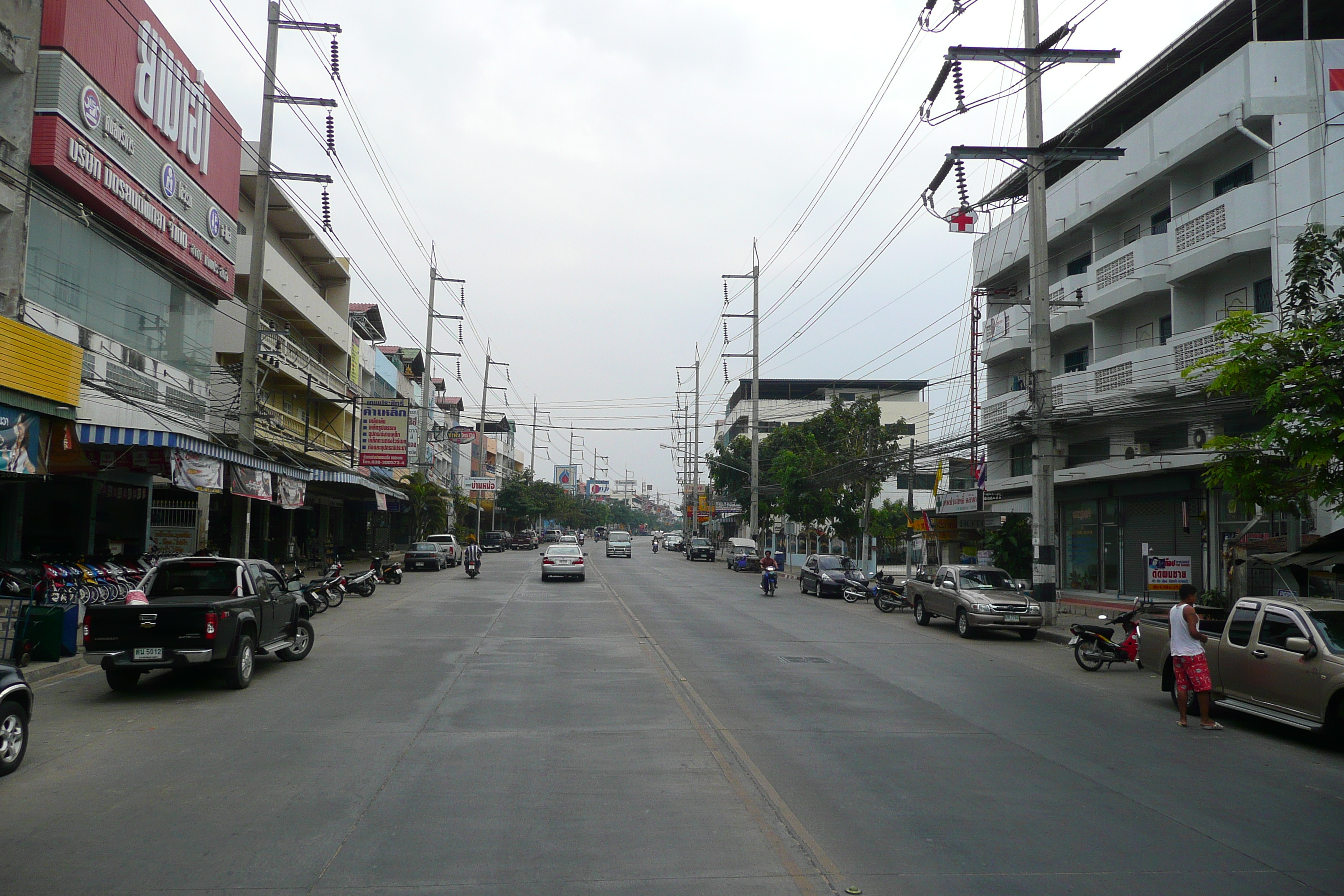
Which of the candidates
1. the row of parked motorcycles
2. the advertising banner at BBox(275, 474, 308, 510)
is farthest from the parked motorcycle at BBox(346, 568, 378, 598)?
the advertising banner at BBox(275, 474, 308, 510)

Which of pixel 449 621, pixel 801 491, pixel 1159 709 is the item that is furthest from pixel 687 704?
pixel 801 491

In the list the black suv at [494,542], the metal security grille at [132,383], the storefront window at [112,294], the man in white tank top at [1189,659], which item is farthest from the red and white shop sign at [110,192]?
the black suv at [494,542]

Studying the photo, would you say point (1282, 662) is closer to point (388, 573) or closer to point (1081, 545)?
point (1081, 545)

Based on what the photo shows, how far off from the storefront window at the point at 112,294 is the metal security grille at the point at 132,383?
70cm

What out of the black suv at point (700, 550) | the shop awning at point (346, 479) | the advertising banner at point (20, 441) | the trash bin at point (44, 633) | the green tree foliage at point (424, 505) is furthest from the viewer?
the black suv at point (700, 550)

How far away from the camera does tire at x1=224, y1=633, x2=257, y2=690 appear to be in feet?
40.7

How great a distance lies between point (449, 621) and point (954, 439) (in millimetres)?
17088

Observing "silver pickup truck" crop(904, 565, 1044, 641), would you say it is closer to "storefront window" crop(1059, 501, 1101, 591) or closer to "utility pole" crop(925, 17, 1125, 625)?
"utility pole" crop(925, 17, 1125, 625)

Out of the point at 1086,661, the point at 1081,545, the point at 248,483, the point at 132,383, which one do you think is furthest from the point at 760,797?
the point at 1081,545

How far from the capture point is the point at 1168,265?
26719mm

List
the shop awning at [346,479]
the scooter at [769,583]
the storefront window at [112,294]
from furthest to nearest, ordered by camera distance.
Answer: the scooter at [769,583], the shop awning at [346,479], the storefront window at [112,294]

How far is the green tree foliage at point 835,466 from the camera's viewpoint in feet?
144

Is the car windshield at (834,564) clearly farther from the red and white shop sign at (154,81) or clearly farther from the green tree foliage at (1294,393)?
Result: the red and white shop sign at (154,81)

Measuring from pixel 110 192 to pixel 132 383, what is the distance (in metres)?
5.00
